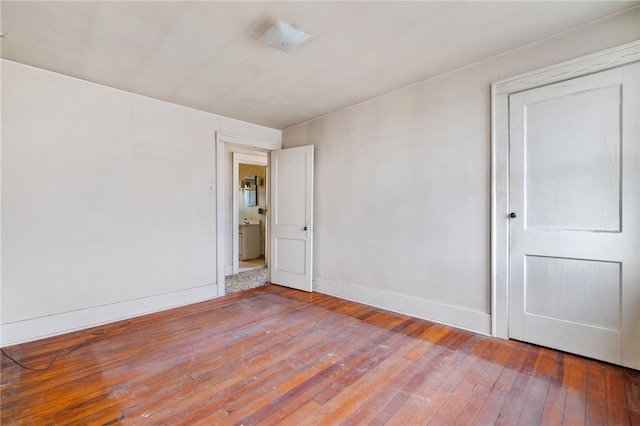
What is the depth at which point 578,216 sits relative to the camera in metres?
2.18

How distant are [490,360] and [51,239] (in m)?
3.97

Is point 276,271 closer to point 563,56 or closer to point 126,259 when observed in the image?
point 126,259

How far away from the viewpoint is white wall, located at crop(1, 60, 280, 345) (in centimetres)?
251

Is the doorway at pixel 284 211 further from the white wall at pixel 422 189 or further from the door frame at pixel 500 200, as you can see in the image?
the door frame at pixel 500 200

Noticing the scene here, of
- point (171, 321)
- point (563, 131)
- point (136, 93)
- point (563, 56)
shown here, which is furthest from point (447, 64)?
point (171, 321)

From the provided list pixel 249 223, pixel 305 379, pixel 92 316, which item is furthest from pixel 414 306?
pixel 249 223

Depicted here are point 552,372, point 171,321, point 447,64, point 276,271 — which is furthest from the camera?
point 276,271

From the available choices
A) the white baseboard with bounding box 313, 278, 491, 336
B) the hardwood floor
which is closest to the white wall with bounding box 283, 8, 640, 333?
the white baseboard with bounding box 313, 278, 491, 336

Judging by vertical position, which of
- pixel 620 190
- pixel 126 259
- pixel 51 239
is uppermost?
pixel 620 190

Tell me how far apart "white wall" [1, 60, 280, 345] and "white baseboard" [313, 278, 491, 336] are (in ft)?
5.62

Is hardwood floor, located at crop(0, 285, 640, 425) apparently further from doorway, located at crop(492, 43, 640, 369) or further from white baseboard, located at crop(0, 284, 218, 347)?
doorway, located at crop(492, 43, 640, 369)

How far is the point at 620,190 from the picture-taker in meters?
2.01

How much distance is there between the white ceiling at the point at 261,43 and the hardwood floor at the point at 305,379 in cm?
247

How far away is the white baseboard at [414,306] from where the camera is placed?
8.64ft
